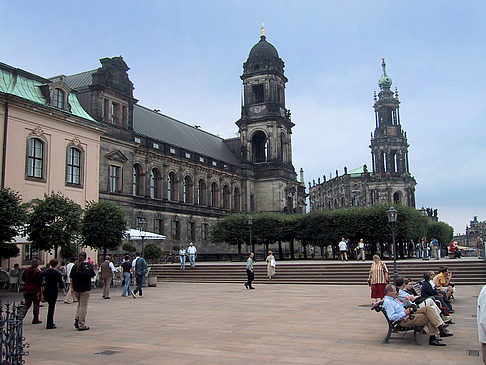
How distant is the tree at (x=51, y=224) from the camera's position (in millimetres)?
→ 24875

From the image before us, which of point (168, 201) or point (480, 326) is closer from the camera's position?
point (480, 326)

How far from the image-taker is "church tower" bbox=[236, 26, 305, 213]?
228 feet

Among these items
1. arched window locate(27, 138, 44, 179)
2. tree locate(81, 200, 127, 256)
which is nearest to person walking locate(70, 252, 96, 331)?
tree locate(81, 200, 127, 256)

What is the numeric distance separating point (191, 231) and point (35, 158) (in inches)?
1041

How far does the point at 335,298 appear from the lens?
19547 millimetres

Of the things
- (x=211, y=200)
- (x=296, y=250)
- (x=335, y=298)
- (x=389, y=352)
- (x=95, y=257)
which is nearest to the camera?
(x=389, y=352)

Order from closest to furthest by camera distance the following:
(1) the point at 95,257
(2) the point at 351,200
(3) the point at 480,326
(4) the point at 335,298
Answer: (3) the point at 480,326, (4) the point at 335,298, (1) the point at 95,257, (2) the point at 351,200

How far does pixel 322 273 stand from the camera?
29.5 metres

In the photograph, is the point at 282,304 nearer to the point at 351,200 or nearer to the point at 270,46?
the point at 270,46

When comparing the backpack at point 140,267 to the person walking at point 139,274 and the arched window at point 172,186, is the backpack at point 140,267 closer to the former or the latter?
the person walking at point 139,274

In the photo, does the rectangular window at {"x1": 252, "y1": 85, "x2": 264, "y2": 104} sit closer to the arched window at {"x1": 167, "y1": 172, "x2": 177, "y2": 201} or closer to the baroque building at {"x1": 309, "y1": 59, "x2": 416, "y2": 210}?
the arched window at {"x1": 167, "y1": 172, "x2": 177, "y2": 201}

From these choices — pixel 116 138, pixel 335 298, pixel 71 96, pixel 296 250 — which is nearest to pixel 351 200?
pixel 296 250

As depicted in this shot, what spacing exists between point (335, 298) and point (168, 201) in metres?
34.8

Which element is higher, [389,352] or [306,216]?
[306,216]
